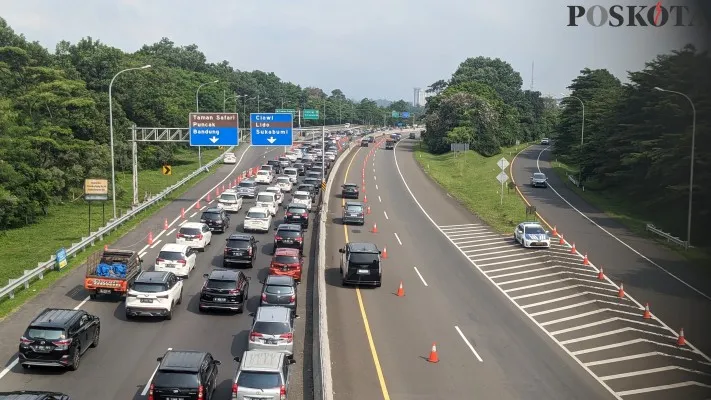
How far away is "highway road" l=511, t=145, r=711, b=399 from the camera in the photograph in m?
14.6

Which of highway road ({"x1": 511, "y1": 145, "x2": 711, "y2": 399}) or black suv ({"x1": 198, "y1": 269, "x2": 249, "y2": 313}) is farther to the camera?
black suv ({"x1": 198, "y1": 269, "x2": 249, "y2": 313})

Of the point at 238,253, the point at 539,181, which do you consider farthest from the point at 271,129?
the point at 539,181

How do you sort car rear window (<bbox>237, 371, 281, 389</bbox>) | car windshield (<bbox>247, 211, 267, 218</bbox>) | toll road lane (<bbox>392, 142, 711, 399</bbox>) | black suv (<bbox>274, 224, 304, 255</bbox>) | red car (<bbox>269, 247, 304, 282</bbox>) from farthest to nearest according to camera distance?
car windshield (<bbox>247, 211, 267, 218</bbox>) < black suv (<bbox>274, 224, 304, 255</bbox>) < red car (<bbox>269, 247, 304, 282</bbox>) < toll road lane (<bbox>392, 142, 711, 399</bbox>) < car rear window (<bbox>237, 371, 281, 389</bbox>)

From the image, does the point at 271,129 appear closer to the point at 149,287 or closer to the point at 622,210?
the point at 622,210

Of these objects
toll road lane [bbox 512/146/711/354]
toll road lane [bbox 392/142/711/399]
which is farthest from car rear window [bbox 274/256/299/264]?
toll road lane [bbox 512/146/711/354]

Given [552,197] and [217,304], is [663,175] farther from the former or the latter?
[552,197]

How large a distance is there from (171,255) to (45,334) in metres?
11.9

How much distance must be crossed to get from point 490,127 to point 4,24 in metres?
66.9

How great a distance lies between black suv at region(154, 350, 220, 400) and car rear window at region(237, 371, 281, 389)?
3.00ft

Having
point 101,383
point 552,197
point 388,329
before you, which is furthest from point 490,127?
point 101,383

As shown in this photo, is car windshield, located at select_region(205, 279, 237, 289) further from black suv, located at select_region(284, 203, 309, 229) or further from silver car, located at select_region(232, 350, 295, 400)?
black suv, located at select_region(284, 203, 309, 229)

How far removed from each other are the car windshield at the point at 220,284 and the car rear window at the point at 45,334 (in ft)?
23.5

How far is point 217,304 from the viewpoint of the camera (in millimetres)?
24750

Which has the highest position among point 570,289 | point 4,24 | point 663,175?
point 4,24
